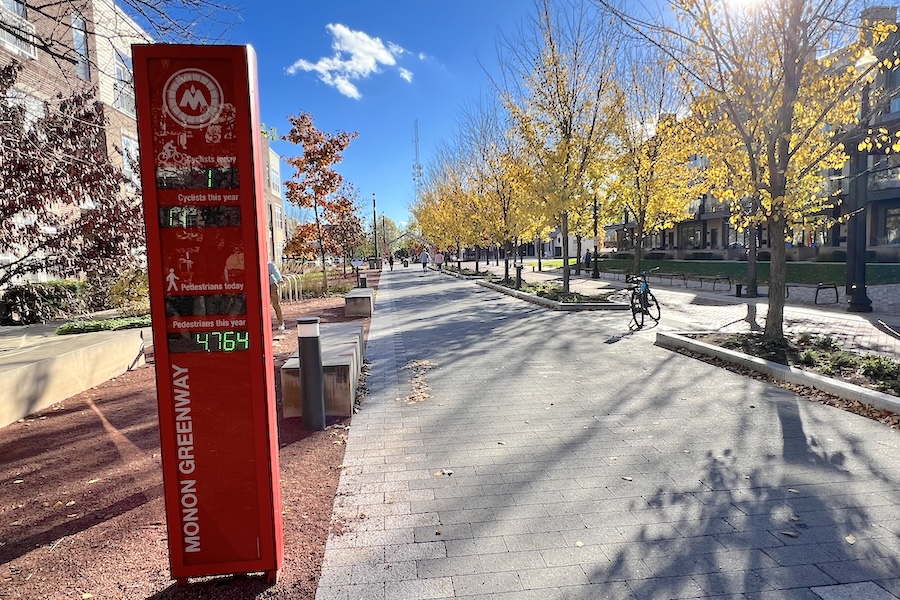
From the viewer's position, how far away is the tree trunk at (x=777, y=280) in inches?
329

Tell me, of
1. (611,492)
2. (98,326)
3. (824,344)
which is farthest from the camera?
(98,326)

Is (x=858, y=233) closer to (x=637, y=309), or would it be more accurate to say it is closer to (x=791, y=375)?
(x=637, y=309)

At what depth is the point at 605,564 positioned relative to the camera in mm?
3008

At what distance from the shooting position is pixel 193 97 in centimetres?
248

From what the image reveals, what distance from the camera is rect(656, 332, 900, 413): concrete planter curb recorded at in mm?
5578

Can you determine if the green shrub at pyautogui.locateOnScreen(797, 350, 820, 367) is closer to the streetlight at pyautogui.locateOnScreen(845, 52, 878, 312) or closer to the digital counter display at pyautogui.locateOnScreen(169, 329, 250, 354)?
the streetlight at pyautogui.locateOnScreen(845, 52, 878, 312)

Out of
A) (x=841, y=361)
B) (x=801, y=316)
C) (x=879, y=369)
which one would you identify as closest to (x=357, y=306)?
(x=841, y=361)

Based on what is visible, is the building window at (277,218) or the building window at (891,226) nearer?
the building window at (891,226)

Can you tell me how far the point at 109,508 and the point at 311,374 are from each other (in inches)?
77.0

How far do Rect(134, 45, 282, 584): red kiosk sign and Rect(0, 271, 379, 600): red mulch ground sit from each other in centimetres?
42

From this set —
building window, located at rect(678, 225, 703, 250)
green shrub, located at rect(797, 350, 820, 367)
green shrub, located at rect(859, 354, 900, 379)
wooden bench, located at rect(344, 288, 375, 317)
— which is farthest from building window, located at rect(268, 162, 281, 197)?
green shrub, located at rect(859, 354, 900, 379)

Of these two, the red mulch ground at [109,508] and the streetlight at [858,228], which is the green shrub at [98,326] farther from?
the streetlight at [858,228]

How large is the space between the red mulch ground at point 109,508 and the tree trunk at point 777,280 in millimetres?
7136

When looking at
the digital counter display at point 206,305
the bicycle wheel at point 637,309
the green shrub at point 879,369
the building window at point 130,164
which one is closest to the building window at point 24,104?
the building window at point 130,164
